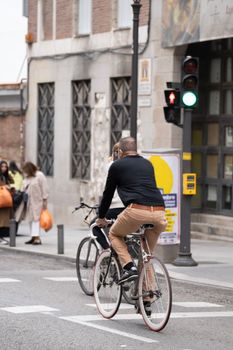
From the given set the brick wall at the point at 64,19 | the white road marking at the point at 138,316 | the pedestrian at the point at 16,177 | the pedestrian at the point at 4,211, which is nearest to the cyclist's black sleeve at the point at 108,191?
the white road marking at the point at 138,316

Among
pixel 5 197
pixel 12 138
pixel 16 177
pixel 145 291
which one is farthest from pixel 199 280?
pixel 12 138

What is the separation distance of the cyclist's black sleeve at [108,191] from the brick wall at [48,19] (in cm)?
1685

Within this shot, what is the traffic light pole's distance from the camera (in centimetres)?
1536

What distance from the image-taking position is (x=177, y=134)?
21953mm

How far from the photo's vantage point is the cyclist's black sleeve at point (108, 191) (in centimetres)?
1030

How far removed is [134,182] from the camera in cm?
1018

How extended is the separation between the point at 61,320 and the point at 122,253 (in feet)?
2.98

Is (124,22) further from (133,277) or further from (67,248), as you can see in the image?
(133,277)

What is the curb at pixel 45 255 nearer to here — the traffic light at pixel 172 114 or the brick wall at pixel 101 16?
the traffic light at pixel 172 114

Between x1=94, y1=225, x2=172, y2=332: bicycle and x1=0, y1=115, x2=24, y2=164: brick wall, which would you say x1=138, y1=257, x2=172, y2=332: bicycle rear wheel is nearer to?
x1=94, y1=225, x2=172, y2=332: bicycle

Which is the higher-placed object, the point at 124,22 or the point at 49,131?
the point at 124,22

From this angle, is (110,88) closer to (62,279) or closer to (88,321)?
(62,279)

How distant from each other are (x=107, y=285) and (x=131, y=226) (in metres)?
0.90

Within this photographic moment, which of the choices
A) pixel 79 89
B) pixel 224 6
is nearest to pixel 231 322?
pixel 224 6
